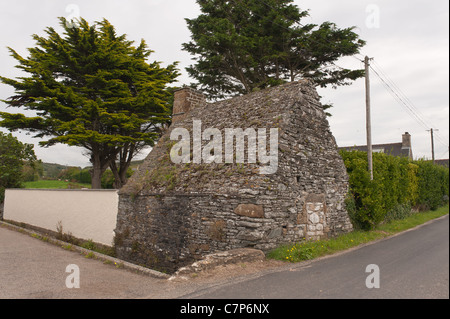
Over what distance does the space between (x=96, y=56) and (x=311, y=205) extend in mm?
14880

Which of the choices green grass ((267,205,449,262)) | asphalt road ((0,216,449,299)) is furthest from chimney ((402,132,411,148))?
asphalt road ((0,216,449,299))

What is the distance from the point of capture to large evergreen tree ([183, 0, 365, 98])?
16781mm

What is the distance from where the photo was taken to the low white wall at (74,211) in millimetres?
10805

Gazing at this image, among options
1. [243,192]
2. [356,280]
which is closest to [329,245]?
[356,280]

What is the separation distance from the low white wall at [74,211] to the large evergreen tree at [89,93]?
3.33 m

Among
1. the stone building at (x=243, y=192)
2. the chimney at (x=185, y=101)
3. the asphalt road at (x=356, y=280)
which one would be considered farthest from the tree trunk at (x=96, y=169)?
the asphalt road at (x=356, y=280)

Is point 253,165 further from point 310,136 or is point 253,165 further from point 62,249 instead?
point 62,249

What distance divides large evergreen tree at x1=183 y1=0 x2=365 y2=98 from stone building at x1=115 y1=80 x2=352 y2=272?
24.2 ft

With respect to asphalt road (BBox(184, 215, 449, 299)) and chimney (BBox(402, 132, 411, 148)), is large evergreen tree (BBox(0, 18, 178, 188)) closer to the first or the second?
asphalt road (BBox(184, 215, 449, 299))

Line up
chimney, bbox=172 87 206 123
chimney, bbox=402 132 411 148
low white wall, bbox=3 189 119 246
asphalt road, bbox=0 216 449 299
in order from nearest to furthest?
1. asphalt road, bbox=0 216 449 299
2. low white wall, bbox=3 189 119 246
3. chimney, bbox=172 87 206 123
4. chimney, bbox=402 132 411 148

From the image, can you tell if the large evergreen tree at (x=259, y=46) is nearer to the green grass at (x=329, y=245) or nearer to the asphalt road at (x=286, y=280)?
the green grass at (x=329, y=245)

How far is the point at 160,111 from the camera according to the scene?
61.4 feet
